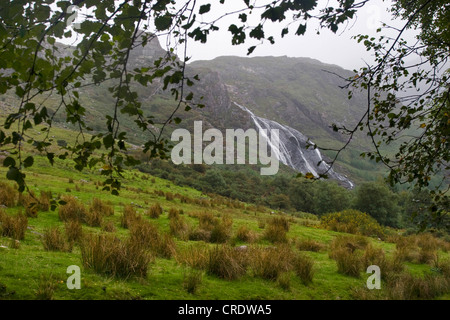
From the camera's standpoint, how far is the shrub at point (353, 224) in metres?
12.8

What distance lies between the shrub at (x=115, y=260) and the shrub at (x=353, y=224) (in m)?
10.7

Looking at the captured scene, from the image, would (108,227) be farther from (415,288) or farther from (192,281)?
(415,288)

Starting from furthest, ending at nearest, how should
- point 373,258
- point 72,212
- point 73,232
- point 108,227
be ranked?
1. point 72,212
2. point 108,227
3. point 373,258
4. point 73,232

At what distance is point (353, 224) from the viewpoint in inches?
537

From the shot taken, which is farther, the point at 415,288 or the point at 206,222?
the point at 206,222

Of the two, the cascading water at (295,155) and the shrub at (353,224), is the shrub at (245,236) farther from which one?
the cascading water at (295,155)

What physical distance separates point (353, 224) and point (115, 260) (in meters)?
12.4

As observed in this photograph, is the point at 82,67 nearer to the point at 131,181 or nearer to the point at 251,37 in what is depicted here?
the point at 251,37

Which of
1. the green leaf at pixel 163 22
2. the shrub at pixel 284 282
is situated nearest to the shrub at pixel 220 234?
the shrub at pixel 284 282

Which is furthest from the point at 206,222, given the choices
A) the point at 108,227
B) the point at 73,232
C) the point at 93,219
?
the point at 73,232

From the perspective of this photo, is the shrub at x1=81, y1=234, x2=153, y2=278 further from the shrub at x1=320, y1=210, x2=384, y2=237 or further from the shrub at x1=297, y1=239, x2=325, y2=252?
the shrub at x1=320, y1=210, x2=384, y2=237

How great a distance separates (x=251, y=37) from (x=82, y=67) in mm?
1355

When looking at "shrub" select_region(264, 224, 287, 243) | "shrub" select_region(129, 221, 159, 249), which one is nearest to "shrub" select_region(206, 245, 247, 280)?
"shrub" select_region(129, 221, 159, 249)
